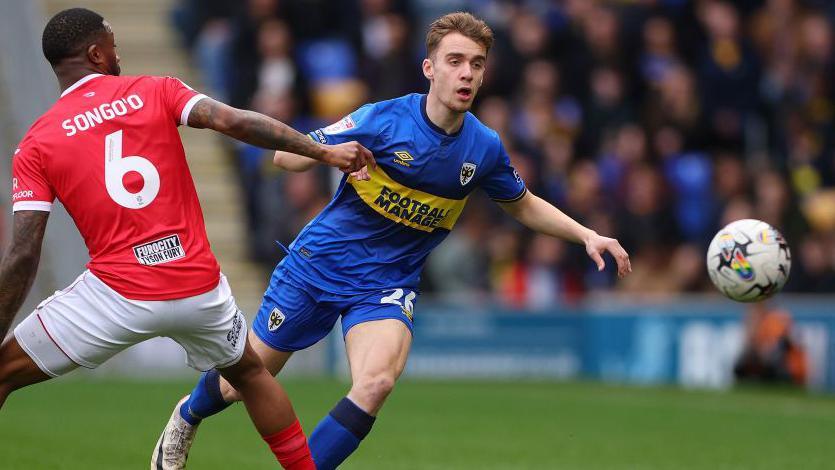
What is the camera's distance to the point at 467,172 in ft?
26.4

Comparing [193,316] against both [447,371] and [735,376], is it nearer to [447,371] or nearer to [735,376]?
[735,376]

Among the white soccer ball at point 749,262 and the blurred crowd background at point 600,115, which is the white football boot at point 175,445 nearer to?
the white soccer ball at point 749,262

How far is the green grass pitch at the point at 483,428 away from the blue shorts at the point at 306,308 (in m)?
1.60

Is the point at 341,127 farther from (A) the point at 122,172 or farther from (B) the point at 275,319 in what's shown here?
(A) the point at 122,172

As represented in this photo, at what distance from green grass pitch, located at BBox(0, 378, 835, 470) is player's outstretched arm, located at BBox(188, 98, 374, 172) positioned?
125 inches

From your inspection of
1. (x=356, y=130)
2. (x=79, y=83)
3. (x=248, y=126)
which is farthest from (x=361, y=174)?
(x=79, y=83)

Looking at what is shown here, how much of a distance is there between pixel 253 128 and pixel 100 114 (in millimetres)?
707

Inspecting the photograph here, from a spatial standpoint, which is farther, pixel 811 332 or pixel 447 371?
pixel 447 371

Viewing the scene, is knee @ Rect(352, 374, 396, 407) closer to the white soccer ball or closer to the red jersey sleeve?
the red jersey sleeve

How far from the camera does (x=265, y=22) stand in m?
20.4

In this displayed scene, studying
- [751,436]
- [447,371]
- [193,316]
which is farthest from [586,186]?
[193,316]

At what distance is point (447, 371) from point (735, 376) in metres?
3.97

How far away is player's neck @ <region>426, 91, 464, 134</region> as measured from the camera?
7949mm

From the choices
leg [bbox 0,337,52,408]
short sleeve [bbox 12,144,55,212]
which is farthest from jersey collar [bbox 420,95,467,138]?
leg [bbox 0,337,52,408]
